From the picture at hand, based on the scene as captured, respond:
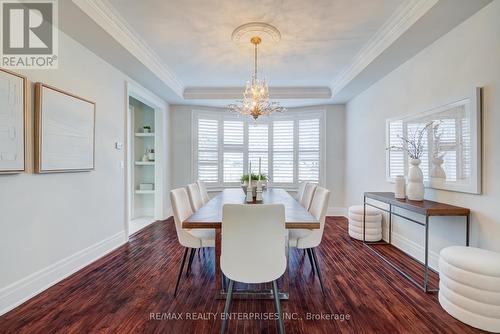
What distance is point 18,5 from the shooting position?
85.4 inches

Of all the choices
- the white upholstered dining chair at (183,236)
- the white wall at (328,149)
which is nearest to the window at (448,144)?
the white wall at (328,149)

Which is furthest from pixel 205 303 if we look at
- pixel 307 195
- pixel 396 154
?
pixel 396 154

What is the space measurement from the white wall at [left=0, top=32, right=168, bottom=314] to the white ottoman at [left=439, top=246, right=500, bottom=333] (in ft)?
11.8

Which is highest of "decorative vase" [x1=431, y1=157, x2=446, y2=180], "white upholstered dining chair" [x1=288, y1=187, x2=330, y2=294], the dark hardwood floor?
"decorative vase" [x1=431, y1=157, x2=446, y2=180]

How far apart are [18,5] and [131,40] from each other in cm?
103

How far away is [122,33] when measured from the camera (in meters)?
2.79

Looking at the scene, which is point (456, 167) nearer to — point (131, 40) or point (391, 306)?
point (391, 306)

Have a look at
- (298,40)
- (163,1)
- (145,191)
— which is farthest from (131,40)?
(145,191)

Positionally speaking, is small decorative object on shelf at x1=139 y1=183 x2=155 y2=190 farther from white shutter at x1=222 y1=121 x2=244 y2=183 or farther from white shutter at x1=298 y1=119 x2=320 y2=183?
white shutter at x1=298 y1=119 x2=320 y2=183

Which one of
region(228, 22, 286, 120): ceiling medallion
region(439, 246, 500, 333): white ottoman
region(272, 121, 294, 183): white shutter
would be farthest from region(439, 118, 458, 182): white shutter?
region(272, 121, 294, 183): white shutter

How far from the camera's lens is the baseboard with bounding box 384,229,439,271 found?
9.11 feet

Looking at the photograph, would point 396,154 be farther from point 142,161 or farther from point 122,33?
point 142,161

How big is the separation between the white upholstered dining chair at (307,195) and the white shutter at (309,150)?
2.43m

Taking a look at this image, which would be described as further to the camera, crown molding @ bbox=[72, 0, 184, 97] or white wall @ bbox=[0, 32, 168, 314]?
crown molding @ bbox=[72, 0, 184, 97]
